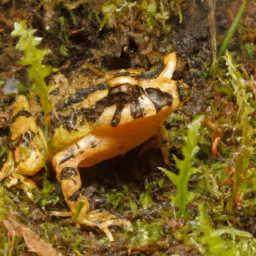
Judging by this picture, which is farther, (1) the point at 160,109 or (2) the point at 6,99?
(2) the point at 6,99

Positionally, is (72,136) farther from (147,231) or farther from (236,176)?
(236,176)

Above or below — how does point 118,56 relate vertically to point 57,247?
above

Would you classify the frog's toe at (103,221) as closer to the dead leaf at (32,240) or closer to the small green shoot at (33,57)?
the dead leaf at (32,240)

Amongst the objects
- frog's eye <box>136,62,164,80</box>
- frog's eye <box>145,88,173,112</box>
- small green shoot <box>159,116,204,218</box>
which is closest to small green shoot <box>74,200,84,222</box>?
small green shoot <box>159,116,204,218</box>

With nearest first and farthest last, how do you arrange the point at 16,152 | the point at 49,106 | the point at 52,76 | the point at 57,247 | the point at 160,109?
the point at 57,247 → the point at 160,109 → the point at 49,106 → the point at 16,152 → the point at 52,76

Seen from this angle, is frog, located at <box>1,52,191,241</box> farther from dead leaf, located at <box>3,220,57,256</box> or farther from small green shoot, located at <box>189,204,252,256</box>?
small green shoot, located at <box>189,204,252,256</box>

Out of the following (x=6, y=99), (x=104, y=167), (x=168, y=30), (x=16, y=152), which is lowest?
(x=104, y=167)

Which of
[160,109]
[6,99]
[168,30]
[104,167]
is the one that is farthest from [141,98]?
[6,99]
